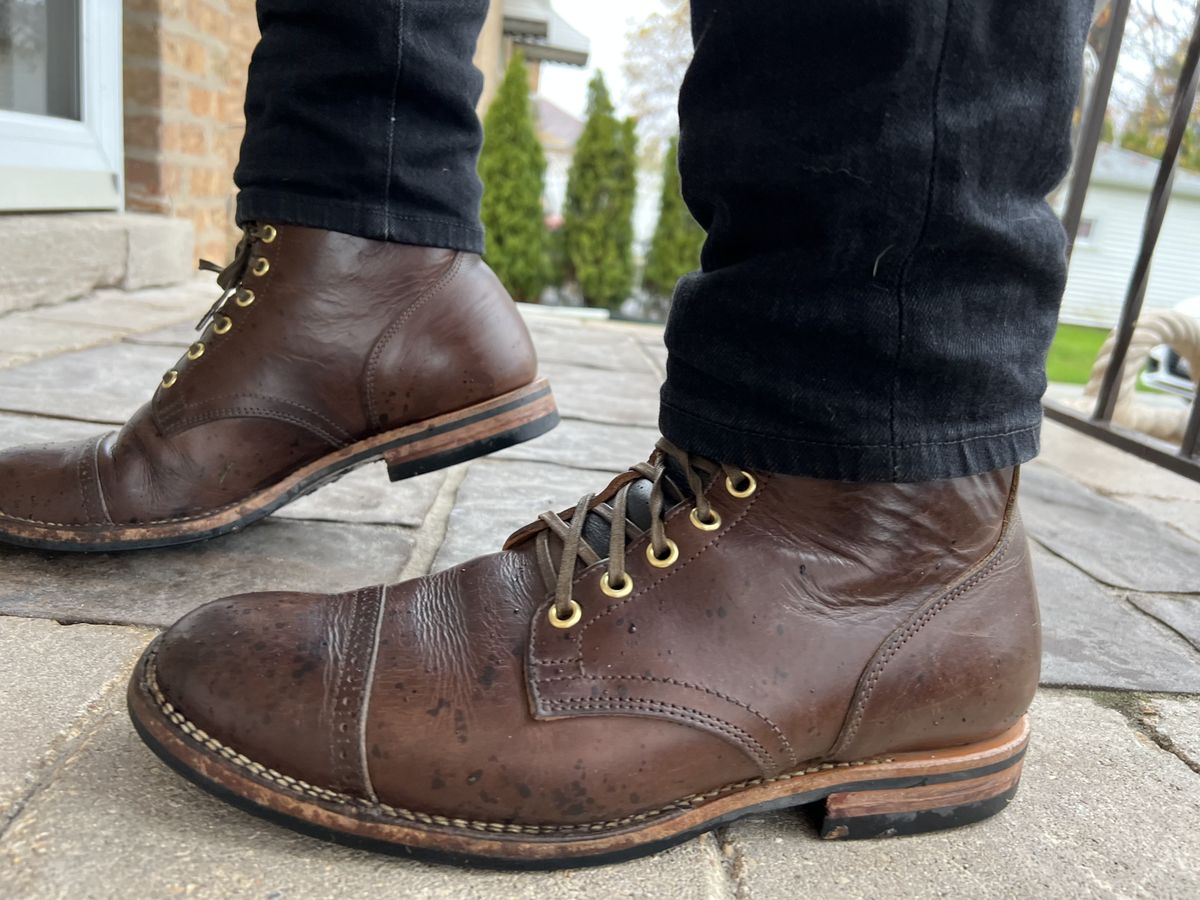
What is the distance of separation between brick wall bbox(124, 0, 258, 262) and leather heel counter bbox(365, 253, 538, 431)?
279 centimetres

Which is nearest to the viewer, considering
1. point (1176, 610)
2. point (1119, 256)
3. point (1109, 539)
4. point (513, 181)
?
point (1176, 610)

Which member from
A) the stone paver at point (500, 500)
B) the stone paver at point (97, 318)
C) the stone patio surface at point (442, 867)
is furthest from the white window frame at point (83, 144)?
the stone paver at point (500, 500)

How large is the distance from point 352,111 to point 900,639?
0.89m

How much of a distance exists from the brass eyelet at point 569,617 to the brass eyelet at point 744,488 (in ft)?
0.51

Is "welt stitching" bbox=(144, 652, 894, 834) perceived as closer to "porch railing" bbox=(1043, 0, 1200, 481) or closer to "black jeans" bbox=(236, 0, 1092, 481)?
"black jeans" bbox=(236, 0, 1092, 481)

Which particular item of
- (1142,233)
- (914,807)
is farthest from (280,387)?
(1142,233)

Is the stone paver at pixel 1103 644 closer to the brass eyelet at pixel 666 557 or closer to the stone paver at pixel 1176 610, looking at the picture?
the stone paver at pixel 1176 610

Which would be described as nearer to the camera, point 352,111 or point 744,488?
point 744,488

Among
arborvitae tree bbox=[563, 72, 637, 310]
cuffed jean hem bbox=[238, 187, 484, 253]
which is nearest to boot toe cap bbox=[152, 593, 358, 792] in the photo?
cuffed jean hem bbox=[238, 187, 484, 253]

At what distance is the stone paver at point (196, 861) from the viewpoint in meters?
0.56

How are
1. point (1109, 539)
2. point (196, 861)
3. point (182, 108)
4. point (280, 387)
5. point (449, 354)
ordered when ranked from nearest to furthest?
point (196, 861) < point (280, 387) < point (449, 354) < point (1109, 539) < point (182, 108)

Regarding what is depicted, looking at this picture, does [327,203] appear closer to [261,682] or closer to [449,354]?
[449,354]

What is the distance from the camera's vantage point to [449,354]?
47.2 inches

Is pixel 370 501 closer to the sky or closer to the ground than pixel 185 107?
closer to the ground
